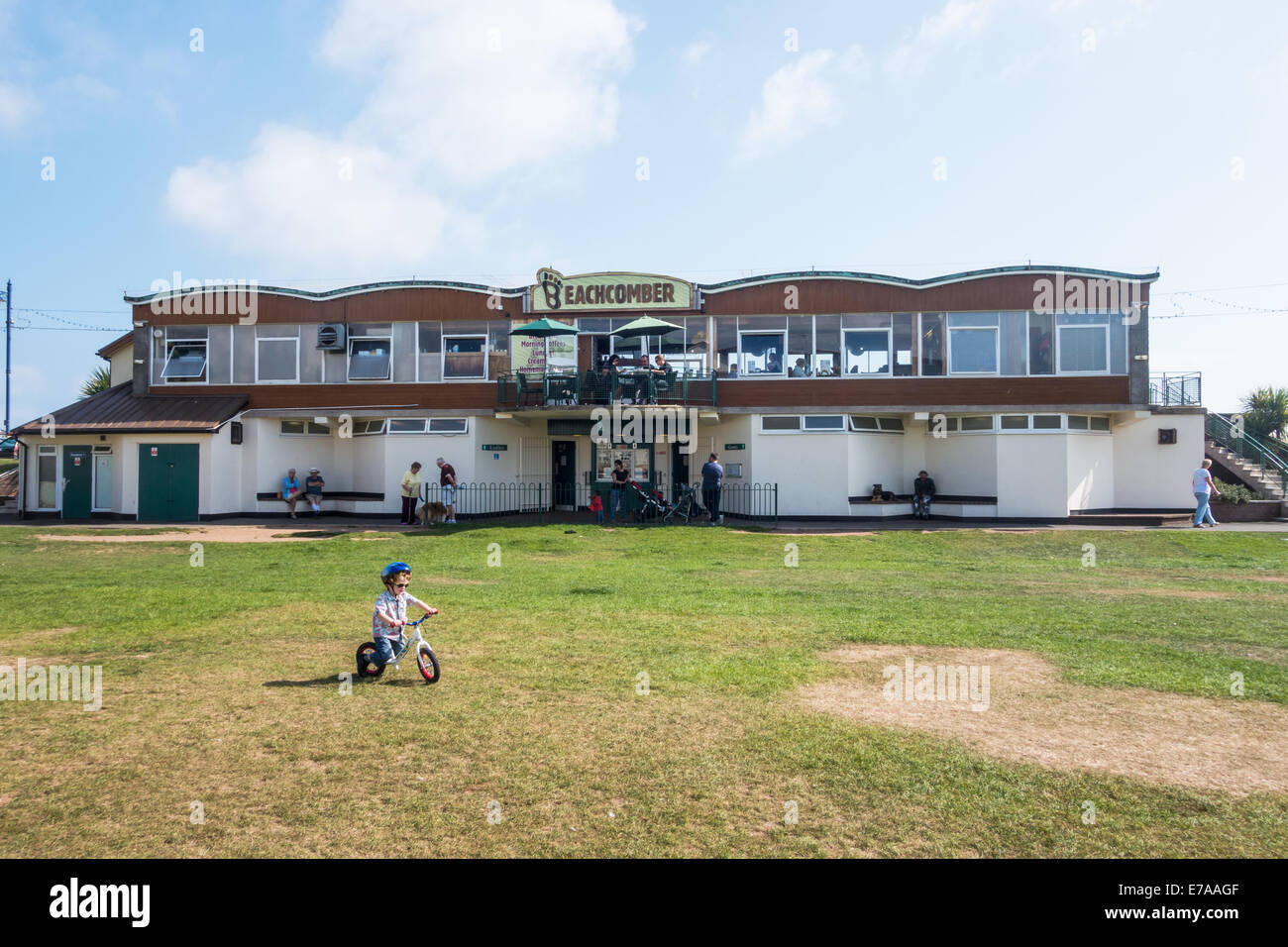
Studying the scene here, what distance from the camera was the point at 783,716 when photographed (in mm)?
5945

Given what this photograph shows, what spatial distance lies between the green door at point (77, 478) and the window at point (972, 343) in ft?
83.1

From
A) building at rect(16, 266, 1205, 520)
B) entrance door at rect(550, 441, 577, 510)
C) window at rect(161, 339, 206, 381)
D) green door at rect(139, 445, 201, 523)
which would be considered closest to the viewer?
building at rect(16, 266, 1205, 520)

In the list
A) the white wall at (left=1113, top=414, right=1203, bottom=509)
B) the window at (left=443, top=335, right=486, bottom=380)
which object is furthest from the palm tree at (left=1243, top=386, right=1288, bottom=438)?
the window at (left=443, top=335, right=486, bottom=380)

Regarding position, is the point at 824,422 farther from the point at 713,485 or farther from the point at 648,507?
the point at 648,507

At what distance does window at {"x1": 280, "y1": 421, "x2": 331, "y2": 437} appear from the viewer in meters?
25.9

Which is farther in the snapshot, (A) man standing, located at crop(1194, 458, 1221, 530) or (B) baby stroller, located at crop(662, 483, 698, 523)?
(B) baby stroller, located at crop(662, 483, 698, 523)

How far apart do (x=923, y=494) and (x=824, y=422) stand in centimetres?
Result: 346

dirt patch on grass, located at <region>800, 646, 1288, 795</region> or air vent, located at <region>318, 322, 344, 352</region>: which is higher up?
air vent, located at <region>318, 322, 344, 352</region>

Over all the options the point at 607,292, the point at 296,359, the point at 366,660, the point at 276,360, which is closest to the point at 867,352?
the point at 607,292

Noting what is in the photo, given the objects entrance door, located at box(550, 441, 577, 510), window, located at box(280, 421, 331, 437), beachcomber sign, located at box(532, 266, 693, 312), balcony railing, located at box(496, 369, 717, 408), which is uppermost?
beachcomber sign, located at box(532, 266, 693, 312)

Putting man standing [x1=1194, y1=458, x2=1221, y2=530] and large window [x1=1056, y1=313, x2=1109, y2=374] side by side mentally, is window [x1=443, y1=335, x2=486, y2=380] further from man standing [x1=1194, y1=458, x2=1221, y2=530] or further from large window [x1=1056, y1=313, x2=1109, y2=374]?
man standing [x1=1194, y1=458, x2=1221, y2=530]

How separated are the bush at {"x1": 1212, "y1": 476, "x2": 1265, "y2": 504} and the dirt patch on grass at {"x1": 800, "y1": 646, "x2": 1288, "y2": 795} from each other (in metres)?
21.0
